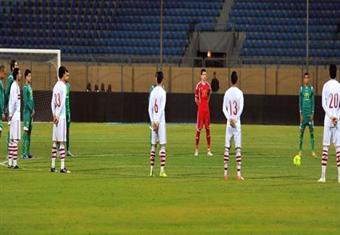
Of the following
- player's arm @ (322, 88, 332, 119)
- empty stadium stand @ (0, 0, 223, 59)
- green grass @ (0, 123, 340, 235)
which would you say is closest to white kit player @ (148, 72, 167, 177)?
green grass @ (0, 123, 340, 235)

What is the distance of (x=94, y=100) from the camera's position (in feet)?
193

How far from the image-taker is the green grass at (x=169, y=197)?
16688mm

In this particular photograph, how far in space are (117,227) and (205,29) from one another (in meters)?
49.3

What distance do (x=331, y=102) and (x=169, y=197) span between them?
5.45 m

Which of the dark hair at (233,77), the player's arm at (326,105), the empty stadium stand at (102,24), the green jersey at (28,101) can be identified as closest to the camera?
the dark hair at (233,77)

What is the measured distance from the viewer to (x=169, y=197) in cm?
2070

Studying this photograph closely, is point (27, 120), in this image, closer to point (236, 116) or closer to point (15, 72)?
point (15, 72)

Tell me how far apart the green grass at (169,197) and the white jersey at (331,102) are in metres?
1.48

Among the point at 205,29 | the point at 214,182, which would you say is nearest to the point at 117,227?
the point at 214,182

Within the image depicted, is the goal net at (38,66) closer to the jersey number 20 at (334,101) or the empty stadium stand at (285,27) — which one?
the empty stadium stand at (285,27)

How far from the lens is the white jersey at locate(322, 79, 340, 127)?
2428 cm

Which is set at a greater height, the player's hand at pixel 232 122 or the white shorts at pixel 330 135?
the player's hand at pixel 232 122

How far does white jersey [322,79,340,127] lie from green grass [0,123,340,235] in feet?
4.86

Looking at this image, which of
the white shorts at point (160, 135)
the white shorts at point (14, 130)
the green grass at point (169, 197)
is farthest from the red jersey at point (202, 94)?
the white shorts at point (160, 135)
